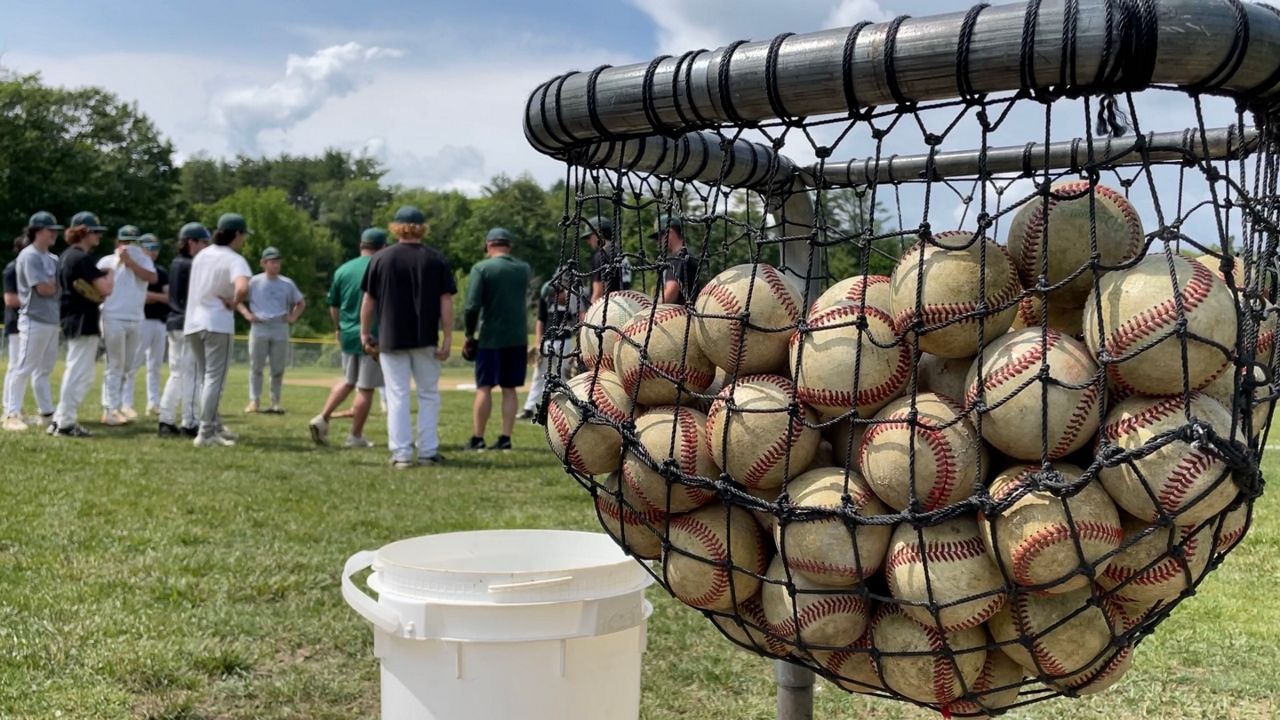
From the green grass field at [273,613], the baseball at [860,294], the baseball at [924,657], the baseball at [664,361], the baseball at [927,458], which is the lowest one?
the green grass field at [273,613]

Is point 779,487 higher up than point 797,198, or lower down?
lower down

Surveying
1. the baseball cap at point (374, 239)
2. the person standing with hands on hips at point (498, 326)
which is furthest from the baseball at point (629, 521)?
the baseball cap at point (374, 239)

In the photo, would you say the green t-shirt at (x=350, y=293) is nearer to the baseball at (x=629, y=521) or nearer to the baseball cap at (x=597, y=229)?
the baseball cap at (x=597, y=229)

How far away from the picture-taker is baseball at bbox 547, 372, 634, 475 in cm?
199

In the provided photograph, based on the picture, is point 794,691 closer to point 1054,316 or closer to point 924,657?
point 924,657

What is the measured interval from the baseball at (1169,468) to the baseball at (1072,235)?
244 millimetres

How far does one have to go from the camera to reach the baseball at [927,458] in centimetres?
161

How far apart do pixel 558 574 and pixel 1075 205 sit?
51.0 inches

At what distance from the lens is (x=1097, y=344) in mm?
1555

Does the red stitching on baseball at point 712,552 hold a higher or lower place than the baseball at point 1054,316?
lower

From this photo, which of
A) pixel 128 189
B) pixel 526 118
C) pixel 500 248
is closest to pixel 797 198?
pixel 526 118

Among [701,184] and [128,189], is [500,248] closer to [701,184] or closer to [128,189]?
[701,184]

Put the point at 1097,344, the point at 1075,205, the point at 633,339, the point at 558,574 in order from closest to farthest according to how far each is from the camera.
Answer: the point at 1097,344 < the point at 1075,205 < the point at 633,339 < the point at 558,574

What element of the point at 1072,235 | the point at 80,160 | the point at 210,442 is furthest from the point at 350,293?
the point at 80,160
